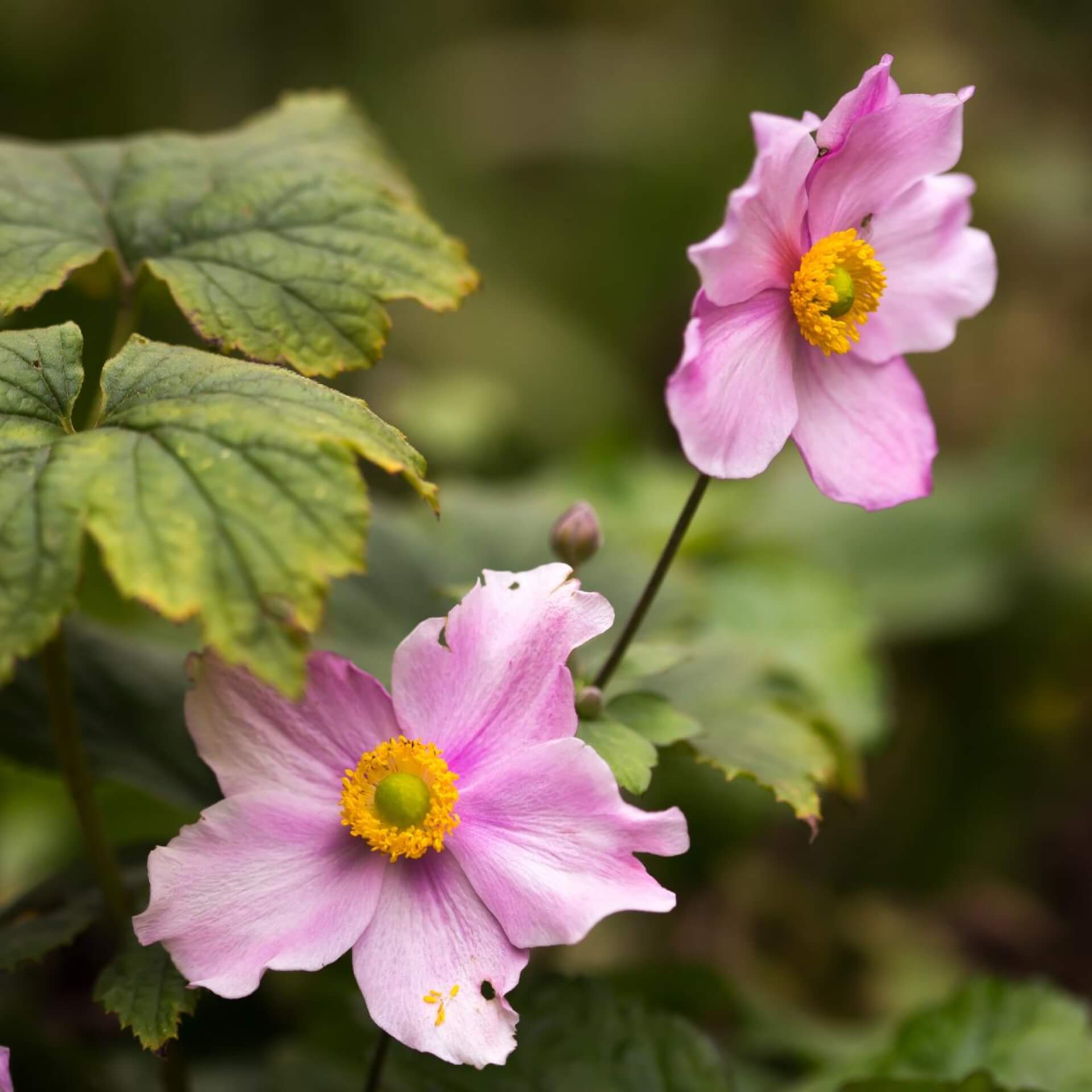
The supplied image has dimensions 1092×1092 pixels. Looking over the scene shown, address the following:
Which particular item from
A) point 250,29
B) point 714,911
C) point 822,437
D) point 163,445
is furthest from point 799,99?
point 163,445

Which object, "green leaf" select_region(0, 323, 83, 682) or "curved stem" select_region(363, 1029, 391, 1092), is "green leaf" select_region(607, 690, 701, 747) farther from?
"green leaf" select_region(0, 323, 83, 682)

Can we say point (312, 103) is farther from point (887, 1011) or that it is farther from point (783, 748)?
point (887, 1011)

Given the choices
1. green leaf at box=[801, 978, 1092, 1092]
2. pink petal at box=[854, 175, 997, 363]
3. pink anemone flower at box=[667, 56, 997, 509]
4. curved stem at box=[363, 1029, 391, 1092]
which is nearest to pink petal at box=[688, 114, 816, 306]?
pink anemone flower at box=[667, 56, 997, 509]

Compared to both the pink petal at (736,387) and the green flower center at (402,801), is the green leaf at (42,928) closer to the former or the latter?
the green flower center at (402,801)

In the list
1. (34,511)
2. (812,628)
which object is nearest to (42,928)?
(34,511)

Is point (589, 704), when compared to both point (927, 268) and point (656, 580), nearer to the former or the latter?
point (656, 580)
